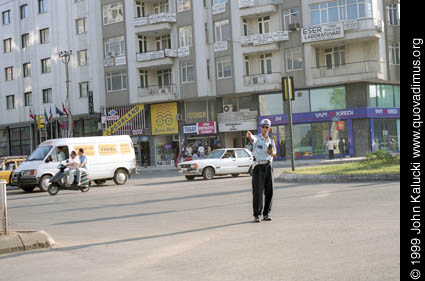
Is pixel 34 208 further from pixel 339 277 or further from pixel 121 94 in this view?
pixel 121 94

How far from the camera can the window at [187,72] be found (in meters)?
46.3

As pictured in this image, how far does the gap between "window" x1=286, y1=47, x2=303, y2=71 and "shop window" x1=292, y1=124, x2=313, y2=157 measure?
4.68 meters

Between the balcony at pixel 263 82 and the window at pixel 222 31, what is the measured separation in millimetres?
4032

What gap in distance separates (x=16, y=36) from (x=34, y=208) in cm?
4727

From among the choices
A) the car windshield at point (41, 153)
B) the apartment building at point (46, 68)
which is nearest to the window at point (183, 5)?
the apartment building at point (46, 68)

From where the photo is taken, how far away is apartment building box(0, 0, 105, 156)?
168 ft

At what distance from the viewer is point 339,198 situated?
Answer: 1294cm

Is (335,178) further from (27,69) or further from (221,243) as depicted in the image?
(27,69)

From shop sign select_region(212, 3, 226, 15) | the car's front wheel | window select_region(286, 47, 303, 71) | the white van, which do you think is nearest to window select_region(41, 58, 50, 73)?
shop sign select_region(212, 3, 226, 15)

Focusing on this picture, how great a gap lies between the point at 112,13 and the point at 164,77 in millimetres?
8040

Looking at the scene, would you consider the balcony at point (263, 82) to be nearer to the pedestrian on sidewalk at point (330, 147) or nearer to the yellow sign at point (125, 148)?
the pedestrian on sidewalk at point (330, 147)

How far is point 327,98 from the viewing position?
41.5m

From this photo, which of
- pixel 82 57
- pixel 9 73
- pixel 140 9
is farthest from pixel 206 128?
pixel 9 73
